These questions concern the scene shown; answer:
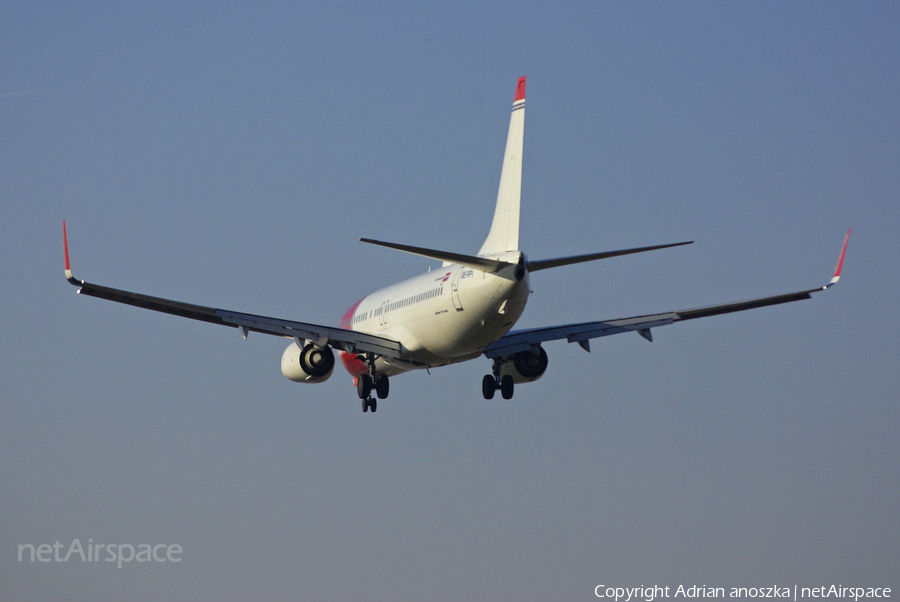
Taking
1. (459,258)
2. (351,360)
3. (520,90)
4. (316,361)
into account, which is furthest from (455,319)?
(351,360)

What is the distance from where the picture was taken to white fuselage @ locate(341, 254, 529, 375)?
47.5 meters

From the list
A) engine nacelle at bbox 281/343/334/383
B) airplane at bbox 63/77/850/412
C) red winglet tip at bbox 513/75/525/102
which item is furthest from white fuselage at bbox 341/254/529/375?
red winglet tip at bbox 513/75/525/102

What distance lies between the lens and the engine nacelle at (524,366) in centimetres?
5650

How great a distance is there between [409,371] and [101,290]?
15.2 meters

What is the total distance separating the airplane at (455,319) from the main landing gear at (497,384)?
0.14 feet

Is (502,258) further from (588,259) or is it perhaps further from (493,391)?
(493,391)

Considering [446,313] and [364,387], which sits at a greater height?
[446,313]

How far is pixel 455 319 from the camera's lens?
49.7m

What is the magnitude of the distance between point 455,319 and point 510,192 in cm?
524

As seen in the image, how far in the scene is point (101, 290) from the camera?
46.8 m

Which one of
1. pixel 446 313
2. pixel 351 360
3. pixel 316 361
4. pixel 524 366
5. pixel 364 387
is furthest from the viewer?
pixel 351 360

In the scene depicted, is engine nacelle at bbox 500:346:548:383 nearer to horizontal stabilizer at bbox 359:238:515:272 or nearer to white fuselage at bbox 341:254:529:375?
white fuselage at bbox 341:254:529:375

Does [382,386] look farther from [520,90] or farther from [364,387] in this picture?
[520,90]

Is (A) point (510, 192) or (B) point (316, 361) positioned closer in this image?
(A) point (510, 192)
